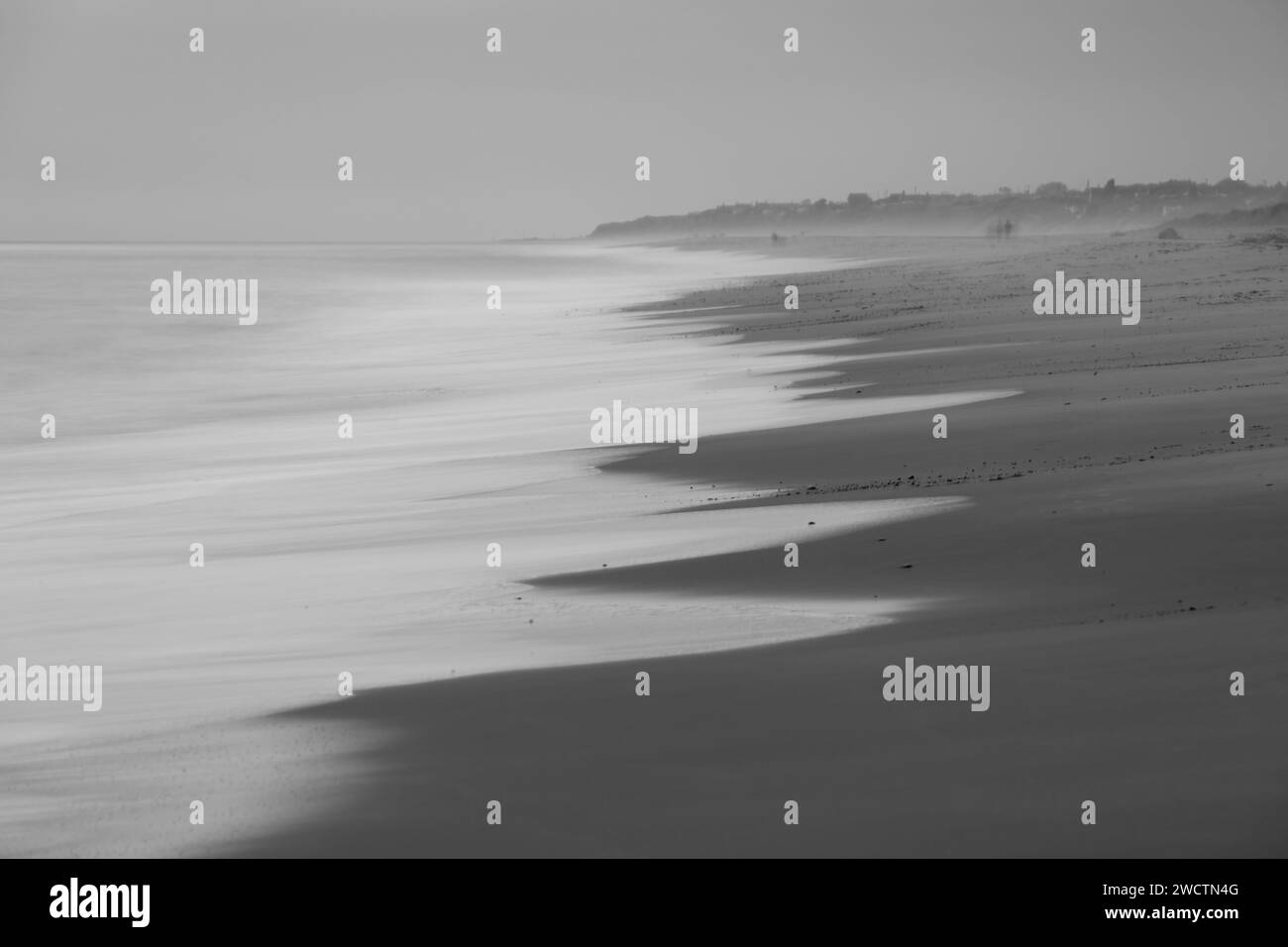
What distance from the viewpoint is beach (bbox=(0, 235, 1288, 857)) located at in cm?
629

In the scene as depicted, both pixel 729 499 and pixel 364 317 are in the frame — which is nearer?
pixel 729 499

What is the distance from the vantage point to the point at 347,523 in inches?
537

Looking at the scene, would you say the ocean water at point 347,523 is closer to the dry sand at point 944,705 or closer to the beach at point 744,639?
the beach at point 744,639

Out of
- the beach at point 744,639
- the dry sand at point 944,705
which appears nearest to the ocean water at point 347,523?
the beach at point 744,639

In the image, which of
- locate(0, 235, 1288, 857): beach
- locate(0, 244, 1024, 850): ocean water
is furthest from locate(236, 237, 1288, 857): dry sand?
locate(0, 244, 1024, 850): ocean water

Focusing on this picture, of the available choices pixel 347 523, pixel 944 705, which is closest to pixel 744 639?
pixel 944 705

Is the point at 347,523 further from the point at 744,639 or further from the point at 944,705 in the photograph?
the point at 944,705

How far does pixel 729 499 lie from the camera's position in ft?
45.5

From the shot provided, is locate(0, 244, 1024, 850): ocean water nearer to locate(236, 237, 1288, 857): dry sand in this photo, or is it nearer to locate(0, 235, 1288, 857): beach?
locate(0, 235, 1288, 857): beach

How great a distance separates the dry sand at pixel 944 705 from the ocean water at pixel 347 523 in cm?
54
